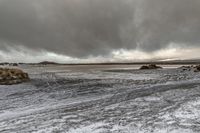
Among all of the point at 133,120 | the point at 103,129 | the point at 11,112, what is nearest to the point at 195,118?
the point at 133,120

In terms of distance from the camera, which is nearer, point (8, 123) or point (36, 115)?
point (8, 123)

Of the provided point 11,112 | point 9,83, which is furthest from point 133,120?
point 9,83

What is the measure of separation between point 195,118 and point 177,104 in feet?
10.5

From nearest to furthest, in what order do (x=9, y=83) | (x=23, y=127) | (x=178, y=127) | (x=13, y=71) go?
(x=178, y=127), (x=23, y=127), (x=9, y=83), (x=13, y=71)

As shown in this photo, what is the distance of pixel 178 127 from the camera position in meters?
8.60

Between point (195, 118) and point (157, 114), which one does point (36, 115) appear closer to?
point (157, 114)

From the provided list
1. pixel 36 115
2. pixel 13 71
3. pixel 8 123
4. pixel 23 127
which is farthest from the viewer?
pixel 13 71

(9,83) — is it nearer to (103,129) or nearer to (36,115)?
(36,115)

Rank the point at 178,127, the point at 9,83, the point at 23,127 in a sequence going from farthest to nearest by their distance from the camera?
the point at 9,83, the point at 23,127, the point at 178,127

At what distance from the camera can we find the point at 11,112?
12711 millimetres

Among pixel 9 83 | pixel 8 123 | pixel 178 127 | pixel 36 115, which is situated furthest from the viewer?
pixel 9 83

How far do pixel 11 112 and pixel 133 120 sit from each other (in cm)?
742

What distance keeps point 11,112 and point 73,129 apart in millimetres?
5740

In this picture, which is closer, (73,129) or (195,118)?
(73,129)
